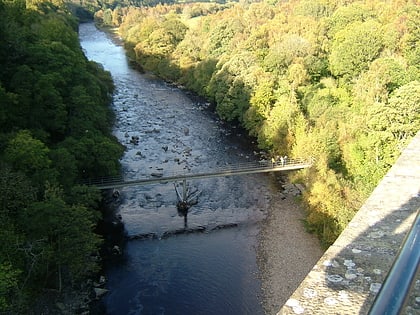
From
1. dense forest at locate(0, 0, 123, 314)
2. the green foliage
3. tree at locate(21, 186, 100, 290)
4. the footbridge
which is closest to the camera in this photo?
the green foliage

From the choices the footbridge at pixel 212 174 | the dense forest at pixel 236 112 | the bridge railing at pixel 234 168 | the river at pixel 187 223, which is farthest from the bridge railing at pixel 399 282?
the bridge railing at pixel 234 168

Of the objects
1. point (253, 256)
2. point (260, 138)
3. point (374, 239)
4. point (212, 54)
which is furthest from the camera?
point (212, 54)

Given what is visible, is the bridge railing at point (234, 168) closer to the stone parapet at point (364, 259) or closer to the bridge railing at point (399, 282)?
the stone parapet at point (364, 259)

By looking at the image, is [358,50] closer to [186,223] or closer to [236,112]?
[236,112]

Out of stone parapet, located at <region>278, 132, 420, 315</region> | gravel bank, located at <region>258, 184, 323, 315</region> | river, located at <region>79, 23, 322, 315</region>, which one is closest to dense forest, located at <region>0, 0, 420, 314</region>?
gravel bank, located at <region>258, 184, 323, 315</region>

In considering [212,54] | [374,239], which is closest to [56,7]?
[212,54]

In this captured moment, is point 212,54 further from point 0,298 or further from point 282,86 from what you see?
point 0,298

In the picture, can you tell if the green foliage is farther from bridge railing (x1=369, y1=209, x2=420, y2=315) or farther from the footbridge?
bridge railing (x1=369, y1=209, x2=420, y2=315)
